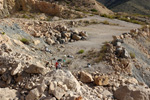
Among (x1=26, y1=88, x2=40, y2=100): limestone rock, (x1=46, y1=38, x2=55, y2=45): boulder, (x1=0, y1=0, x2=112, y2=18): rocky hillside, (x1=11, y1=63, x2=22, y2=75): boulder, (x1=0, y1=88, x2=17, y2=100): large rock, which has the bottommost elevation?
(x1=46, y1=38, x2=55, y2=45): boulder

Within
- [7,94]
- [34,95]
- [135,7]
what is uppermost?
[135,7]

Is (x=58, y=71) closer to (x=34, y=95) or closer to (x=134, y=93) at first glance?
(x=34, y=95)

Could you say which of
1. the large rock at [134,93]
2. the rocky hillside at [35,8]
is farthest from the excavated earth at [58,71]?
the rocky hillside at [35,8]

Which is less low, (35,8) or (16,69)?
(35,8)

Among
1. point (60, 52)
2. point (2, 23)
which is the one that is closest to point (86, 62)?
point (60, 52)

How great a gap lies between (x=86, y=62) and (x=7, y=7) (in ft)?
68.4

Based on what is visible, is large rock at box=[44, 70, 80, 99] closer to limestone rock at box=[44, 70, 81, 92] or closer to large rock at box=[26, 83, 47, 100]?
limestone rock at box=[44, 70, 81, 92]

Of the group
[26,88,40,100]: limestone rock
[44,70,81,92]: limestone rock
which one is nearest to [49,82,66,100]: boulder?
[44,70,81,92]: limestone rock

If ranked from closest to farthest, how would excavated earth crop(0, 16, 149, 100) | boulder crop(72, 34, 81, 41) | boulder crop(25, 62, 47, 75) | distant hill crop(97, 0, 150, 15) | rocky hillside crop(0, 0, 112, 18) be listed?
excavated earth crop(0, 16, 149, 100) < boulder crop(25, 62, 47, 75) < boulder crop(72, 34, 81, 41) < rocky hillside crop(0, 0, 112, 18) < distant hill crop(97, 0, 150, 15)

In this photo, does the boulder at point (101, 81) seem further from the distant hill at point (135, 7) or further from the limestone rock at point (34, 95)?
the distant hill at point (135, 7)

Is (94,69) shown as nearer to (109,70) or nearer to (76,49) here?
(109,70)

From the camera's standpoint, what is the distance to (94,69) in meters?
7.48

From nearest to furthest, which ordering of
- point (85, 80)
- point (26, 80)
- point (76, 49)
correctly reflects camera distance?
point (26, 80) → point (85, 80) → point (76, 49)

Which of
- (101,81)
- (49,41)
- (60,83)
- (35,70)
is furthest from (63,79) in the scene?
(49,41)
